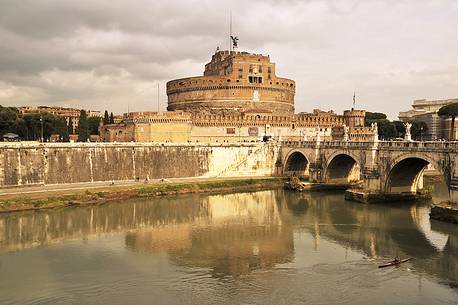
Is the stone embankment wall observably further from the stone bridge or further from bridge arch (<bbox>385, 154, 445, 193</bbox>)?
bridge arch (<bbox>385, 154, 445, 193</bbox>)

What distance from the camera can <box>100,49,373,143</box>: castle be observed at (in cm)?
5406

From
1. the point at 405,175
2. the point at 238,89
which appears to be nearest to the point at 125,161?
the point at 405,175

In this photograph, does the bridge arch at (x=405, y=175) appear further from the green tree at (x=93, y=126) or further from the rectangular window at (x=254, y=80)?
the green tree at (x=93, y=126)

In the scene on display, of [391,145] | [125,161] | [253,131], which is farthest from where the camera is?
[253,131]

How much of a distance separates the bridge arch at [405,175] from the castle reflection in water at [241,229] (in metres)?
2.33

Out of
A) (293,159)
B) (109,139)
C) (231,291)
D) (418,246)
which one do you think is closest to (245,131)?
(293,159)

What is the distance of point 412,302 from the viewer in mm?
15281

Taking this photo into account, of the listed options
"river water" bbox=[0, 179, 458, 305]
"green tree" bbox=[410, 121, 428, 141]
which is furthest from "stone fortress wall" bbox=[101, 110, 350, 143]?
"green tree" bbox=[410, 121, 428, 141]

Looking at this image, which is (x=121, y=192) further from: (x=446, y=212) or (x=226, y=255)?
(x=446, y=212)

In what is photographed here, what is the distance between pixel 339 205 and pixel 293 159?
16.1 meters

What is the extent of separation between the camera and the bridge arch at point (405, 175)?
3152 centimetres

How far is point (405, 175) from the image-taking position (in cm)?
3359

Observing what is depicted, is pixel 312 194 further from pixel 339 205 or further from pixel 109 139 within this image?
pixel 109 139

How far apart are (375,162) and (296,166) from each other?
1637cm
